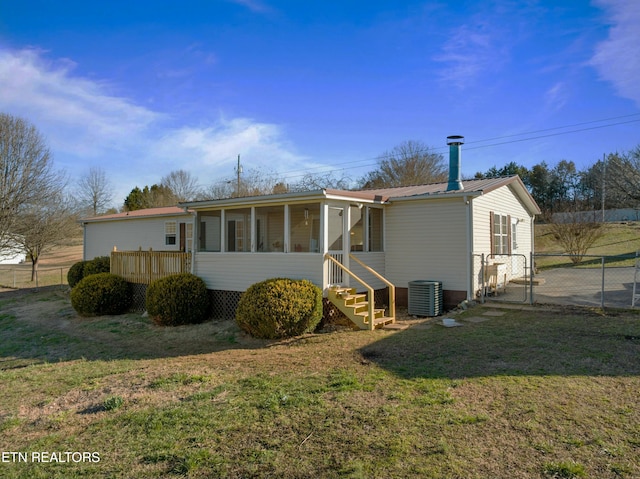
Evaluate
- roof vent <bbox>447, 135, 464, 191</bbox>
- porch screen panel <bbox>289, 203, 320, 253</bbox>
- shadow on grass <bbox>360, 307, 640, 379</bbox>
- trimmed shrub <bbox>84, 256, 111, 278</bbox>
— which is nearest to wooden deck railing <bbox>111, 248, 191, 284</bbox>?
trimmed shrub <bbox>84, 256, 111, 278</bbox>

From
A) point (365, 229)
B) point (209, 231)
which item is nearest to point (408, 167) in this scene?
point (365, 229)

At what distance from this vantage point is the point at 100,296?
41.0 feet

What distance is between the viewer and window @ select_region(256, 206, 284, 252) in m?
10.1

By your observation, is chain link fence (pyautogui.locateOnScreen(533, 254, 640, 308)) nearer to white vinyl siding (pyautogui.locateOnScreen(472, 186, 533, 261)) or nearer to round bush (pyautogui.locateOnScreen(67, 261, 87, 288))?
white vinyl siding (pyautogui.locateOnScreen(472, 186, 533, 261))

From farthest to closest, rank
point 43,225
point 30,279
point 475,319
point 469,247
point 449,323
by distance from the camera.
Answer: point 30,279 → point 43,225 → point 469,247 → point 475,319 → point 449,323

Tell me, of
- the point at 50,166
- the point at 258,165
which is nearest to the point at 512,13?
the point at 50,166

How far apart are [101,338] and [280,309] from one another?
4.80 meters

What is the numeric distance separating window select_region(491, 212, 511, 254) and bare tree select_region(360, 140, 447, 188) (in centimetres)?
1984

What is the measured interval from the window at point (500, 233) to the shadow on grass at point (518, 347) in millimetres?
3791

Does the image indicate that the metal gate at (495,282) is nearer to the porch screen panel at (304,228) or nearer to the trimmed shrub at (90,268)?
the porch screen panel at (304,228)

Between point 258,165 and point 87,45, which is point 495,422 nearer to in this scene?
point 87,45

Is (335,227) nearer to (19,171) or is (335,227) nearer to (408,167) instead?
(19,171)

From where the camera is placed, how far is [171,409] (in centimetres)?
473

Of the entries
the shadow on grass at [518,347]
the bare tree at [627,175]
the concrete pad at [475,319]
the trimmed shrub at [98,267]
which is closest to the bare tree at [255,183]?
the trimmed shrub at [98,267]
